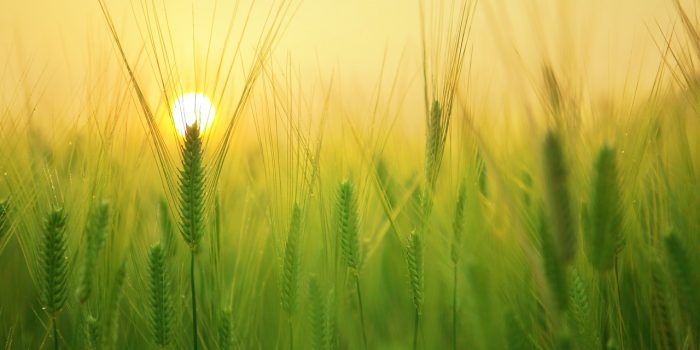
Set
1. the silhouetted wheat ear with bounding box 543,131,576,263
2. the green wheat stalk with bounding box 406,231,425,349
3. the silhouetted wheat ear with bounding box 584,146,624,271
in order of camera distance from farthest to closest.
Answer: the green wheat stalk with bounding box 406,231,425,349, the silhouetted wheat ear with bounding box 584,146,624,271, the silhouetted wheat ear with bounding box 543,131,576,263

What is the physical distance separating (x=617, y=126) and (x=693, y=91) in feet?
0.56

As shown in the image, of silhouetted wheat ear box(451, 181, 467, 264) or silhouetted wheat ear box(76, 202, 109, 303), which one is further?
silhouetted wheat ear box(451, 181, 467, 264)

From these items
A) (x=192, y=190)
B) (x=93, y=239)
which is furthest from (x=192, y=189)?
(x=93, y=239)

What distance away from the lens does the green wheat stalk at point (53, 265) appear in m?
0.98

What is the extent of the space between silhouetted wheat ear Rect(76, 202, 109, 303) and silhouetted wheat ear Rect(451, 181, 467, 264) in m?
0.60

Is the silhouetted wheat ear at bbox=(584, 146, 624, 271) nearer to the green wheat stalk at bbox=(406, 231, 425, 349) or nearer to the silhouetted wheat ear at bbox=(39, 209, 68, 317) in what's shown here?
the green wheat stalk at bbox=(406, 231, 425, 349)

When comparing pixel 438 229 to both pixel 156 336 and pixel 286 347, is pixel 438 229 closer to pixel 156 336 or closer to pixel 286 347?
pixel 286 347

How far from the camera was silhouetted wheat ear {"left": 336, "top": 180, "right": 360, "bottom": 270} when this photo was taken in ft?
3.78

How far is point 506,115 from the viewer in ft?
5.53

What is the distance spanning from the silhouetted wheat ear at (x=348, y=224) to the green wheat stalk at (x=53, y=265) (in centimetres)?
47

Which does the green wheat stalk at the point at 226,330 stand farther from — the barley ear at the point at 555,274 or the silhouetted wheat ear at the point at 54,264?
the barley ear at the point at 555,274

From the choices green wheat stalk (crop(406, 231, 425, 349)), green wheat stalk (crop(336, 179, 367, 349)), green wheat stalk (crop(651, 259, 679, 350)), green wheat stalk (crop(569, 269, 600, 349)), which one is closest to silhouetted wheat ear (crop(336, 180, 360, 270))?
green wheat stalk (crop(336, 179, 367, 349))

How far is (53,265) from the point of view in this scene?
1.00 metres

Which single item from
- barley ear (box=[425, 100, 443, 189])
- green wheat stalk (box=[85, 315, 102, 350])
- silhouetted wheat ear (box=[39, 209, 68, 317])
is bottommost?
green wheat stalk (box=[85, 315, 102, 350])
